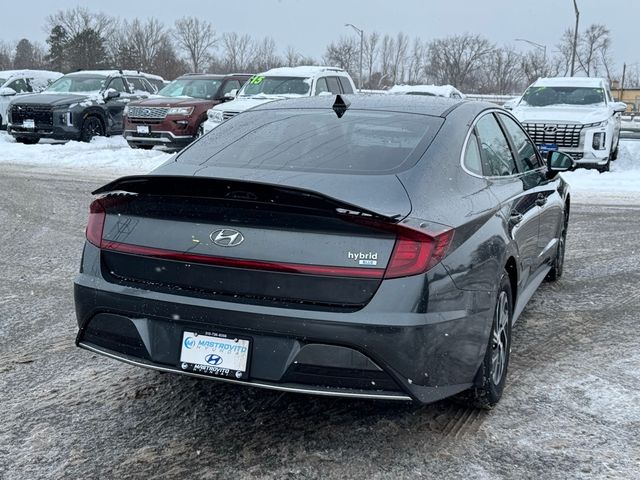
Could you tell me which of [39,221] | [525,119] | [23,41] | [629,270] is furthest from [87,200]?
[23,41]

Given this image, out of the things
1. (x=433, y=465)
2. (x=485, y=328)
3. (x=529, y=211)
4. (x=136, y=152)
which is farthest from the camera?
(x=136, y=152)

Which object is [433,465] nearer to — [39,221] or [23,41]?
[39,221]

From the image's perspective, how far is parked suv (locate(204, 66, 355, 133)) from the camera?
14.8 meters

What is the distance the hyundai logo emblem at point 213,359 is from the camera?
304 cm

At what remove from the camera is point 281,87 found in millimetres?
15328

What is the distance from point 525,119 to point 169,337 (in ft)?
38.7

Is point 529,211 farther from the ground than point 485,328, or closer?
farther from the ground

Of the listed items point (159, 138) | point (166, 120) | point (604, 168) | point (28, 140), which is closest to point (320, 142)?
point (604, 168)

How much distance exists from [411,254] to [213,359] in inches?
37.8

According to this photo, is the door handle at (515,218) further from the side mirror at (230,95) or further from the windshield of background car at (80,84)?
the windshield of background car at (80,84)

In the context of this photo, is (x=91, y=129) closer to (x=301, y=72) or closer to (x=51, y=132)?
(x=51, y=132)

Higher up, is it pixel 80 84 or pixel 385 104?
pixel 385 104

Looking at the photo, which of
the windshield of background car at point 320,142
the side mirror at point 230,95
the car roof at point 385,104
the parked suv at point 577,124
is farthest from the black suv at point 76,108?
the windshield of background car at point 320,142

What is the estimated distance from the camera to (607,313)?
17.5ft
